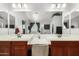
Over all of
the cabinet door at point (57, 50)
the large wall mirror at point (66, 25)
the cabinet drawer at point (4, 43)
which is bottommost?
the cabinet door at point (57, 50)

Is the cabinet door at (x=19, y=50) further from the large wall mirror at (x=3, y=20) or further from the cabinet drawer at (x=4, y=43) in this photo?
the large wall mirror at (x=3, y=20)

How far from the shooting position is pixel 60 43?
3895 mm

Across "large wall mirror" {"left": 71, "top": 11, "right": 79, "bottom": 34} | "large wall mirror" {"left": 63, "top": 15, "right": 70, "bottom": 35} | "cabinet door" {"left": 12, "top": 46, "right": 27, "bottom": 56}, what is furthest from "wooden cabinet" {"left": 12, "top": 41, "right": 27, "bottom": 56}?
"large wall mirror" {"left": 71, "top": 11, "right": 79, "bottom": 34}

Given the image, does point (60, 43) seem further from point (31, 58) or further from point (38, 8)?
point (31, 58)

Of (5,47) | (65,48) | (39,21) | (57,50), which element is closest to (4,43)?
(5,47)

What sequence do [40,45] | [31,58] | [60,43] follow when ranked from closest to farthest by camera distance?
1. [31,58]
2. [40,45]
3. [60,43]

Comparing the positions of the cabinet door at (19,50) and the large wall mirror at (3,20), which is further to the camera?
the large wall mirror at (3,20)

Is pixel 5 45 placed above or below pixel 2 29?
below

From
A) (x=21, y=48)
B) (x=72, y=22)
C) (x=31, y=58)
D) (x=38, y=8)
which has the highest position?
(x=38, y=8)

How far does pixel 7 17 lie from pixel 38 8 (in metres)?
0.97

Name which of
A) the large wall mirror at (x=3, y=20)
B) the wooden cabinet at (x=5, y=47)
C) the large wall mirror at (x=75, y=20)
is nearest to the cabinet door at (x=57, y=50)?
the large wall mirror at (x=75, y=20)

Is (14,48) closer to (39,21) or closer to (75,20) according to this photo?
(39,21)

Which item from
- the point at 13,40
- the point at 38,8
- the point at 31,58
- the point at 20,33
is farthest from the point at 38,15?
the point at 31,58

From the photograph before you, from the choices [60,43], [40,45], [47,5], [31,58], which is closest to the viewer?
[31,58]
